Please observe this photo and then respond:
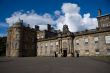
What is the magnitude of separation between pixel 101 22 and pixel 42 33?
28501mm

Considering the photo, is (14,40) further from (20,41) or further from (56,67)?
(56,67)

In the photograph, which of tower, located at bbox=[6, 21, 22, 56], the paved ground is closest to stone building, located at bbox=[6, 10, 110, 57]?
tower, located at bbox=[6, 21, 22, 56]

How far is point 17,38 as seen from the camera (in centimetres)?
5703

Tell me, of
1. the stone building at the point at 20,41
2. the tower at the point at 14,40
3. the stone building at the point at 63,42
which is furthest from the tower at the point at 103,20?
the tower at the point at 14,40

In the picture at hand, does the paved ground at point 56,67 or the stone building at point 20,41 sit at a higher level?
the stone building at point 20,41

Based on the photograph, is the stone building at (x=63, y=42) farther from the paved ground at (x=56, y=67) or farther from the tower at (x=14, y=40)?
the paved ground at (x=56, y=67)

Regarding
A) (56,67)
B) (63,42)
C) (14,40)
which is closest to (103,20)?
(63,42)

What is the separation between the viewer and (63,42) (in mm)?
50500

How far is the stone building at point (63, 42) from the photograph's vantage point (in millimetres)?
41844

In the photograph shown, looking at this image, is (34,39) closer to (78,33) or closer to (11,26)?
(11,26)

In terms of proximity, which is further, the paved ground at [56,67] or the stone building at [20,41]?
the stone building at [20,41]

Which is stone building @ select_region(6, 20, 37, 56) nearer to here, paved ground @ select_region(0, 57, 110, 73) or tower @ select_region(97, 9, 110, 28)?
tower @ select_region(97, 9, 110, 28)

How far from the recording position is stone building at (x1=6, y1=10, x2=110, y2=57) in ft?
137

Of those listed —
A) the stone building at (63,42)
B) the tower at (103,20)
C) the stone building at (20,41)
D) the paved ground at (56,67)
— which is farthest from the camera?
the stone building at (20,41)
